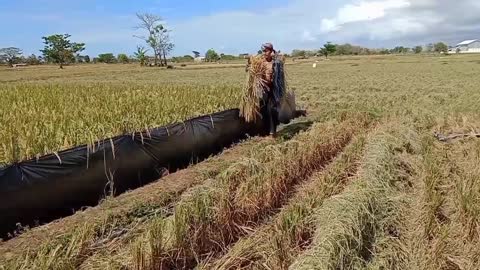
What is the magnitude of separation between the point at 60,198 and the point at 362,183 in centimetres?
341

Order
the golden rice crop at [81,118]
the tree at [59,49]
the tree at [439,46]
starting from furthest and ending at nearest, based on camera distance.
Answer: the tree at [439,46]
the tree at [59,49]
the golden rice crop at [81,118]

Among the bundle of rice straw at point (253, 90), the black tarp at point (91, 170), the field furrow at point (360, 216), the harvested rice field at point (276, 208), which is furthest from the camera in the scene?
the bundle of rice straw at point (253, 90)

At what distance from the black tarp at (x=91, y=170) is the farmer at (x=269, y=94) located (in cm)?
150

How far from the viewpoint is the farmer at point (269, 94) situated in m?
8.13

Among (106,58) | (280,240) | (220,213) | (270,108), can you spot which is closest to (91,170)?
(220,213)

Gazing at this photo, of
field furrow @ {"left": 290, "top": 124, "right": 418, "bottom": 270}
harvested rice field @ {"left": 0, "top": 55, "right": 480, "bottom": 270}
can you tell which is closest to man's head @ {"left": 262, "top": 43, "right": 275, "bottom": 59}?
harvested rice field @ {"left": 0, "top": 55, "right": 480, "bottom": 270}

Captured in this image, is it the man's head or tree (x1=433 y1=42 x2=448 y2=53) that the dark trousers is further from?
tree (x1=433 y1=42 x2=448 y2=53)

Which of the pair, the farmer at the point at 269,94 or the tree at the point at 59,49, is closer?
the farmer at the point at 269,94

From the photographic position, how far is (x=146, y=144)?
594 cm

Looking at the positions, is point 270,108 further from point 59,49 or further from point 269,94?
point 59,49

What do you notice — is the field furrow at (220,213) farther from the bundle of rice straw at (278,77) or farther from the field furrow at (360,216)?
the bundle of rice straw at (278,77)

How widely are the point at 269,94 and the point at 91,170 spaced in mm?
4276

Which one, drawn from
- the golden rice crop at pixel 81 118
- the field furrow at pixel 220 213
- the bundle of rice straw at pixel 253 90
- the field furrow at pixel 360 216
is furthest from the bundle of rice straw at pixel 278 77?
the field furrow at pixel 360 216

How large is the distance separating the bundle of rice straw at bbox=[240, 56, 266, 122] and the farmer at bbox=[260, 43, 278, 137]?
0.08m
